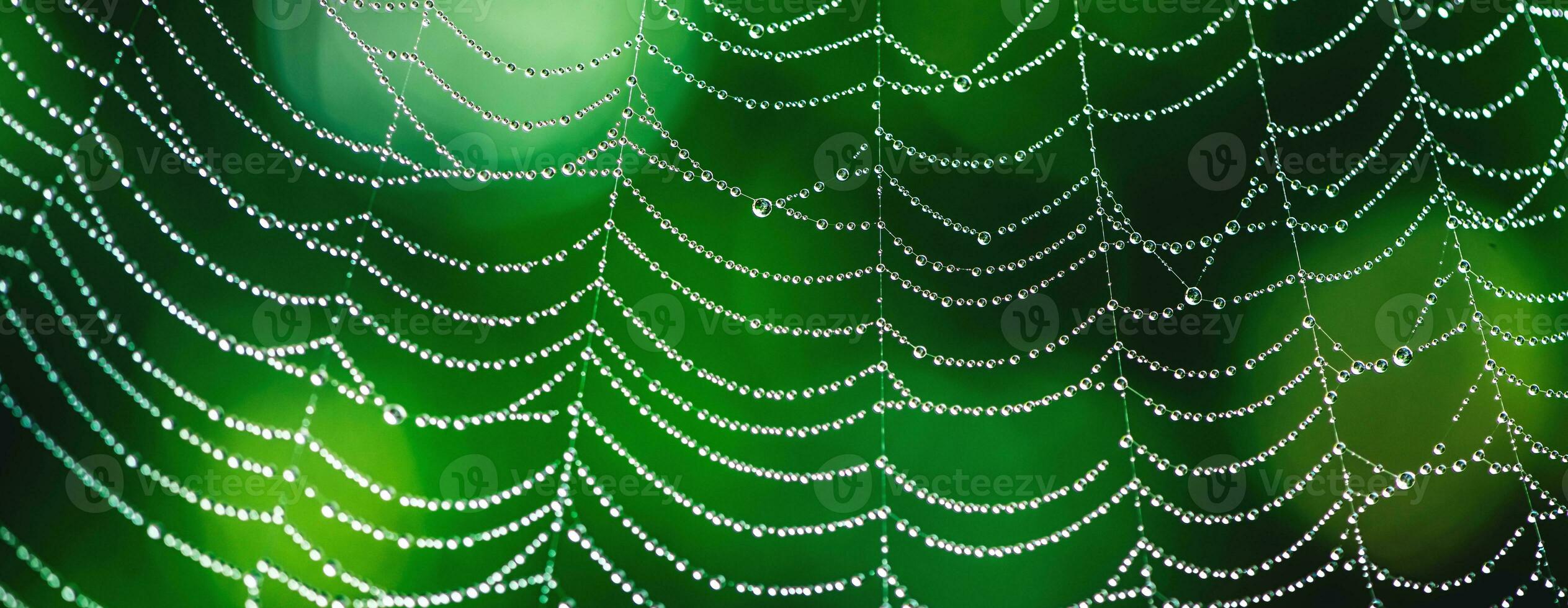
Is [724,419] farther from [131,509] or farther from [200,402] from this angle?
[131,509]

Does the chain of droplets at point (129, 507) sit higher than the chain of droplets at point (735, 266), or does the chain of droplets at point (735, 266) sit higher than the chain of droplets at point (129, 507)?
the chain of droplets at point (735, 266)

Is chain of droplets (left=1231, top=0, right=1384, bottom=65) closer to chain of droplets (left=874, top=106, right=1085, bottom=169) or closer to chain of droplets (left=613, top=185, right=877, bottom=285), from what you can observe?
chain of droplets (left=874, top=106, right=1085, bottom=169)

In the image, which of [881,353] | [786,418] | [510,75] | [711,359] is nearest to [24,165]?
[510,75]

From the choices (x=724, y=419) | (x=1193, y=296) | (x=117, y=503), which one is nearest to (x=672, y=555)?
(x=724, y=419)

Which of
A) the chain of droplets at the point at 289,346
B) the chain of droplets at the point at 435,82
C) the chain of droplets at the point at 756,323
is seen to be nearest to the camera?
the chain of droplets at the point at 289,346

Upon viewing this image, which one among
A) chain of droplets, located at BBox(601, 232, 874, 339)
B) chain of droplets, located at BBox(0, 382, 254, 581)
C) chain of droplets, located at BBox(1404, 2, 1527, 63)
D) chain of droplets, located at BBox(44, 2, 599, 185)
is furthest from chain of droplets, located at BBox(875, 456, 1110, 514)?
chain of droplets, located at BBox(1404, 2, 1527, 63)

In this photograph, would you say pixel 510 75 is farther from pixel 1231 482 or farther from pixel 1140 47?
pixel 1231 482

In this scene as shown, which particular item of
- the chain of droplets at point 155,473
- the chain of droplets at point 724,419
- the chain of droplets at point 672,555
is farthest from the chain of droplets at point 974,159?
the chain of droplets at point 155,473

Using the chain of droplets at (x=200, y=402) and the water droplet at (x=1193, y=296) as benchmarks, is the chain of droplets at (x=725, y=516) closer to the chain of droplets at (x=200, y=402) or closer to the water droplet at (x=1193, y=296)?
the chain of droplets at (x=200, y=402)
